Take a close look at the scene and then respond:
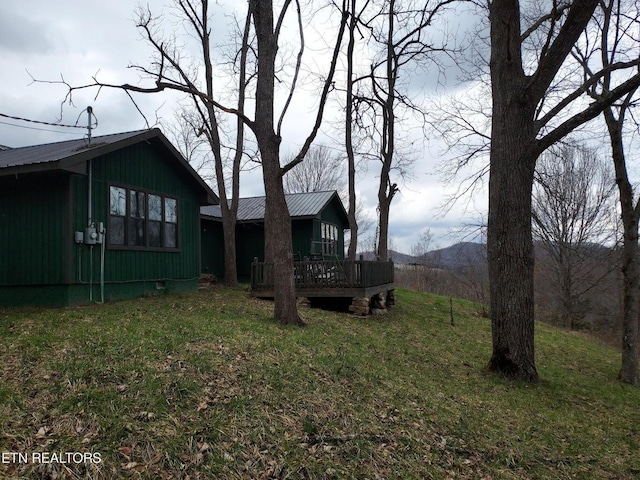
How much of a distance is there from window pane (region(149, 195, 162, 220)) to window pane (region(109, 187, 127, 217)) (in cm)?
89

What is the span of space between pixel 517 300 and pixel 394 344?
2.96 m

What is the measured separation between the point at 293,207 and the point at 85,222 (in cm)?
1087

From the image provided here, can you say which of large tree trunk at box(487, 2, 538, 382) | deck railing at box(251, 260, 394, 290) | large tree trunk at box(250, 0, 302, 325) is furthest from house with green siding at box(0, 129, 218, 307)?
large tree trunk at box(487, 2, 538, 382)

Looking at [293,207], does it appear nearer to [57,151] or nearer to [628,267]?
[57,151]

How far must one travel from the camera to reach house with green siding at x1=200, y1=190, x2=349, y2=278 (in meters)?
18.1

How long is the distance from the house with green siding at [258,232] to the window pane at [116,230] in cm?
671

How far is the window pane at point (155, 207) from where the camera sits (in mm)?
11336

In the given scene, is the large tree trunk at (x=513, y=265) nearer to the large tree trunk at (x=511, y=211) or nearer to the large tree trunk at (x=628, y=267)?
the large tree trunk at (x=511, y=211)

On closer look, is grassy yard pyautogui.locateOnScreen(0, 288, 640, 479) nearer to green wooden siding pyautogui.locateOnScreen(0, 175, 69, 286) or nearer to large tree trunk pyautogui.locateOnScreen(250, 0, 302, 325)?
large tree trunk pyautogui.locateOnScreen(250, 0, 302, 325)

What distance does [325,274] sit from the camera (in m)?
12.0

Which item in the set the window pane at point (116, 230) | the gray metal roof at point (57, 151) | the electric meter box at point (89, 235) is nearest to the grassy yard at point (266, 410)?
the electric meter box at point (89, 235)

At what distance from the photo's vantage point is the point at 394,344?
8.93 metres

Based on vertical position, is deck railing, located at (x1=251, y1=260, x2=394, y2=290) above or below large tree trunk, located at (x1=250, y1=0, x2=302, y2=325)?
below

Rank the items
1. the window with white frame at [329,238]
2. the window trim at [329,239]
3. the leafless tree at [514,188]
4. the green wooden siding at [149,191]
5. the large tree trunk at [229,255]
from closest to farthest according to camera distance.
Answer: the leafless tree at [514,188] → the green wooden siding at [149,191] → the large tree trunk at [229,255] → the window trim at [329,239] → the window with white frame at [329,238]
